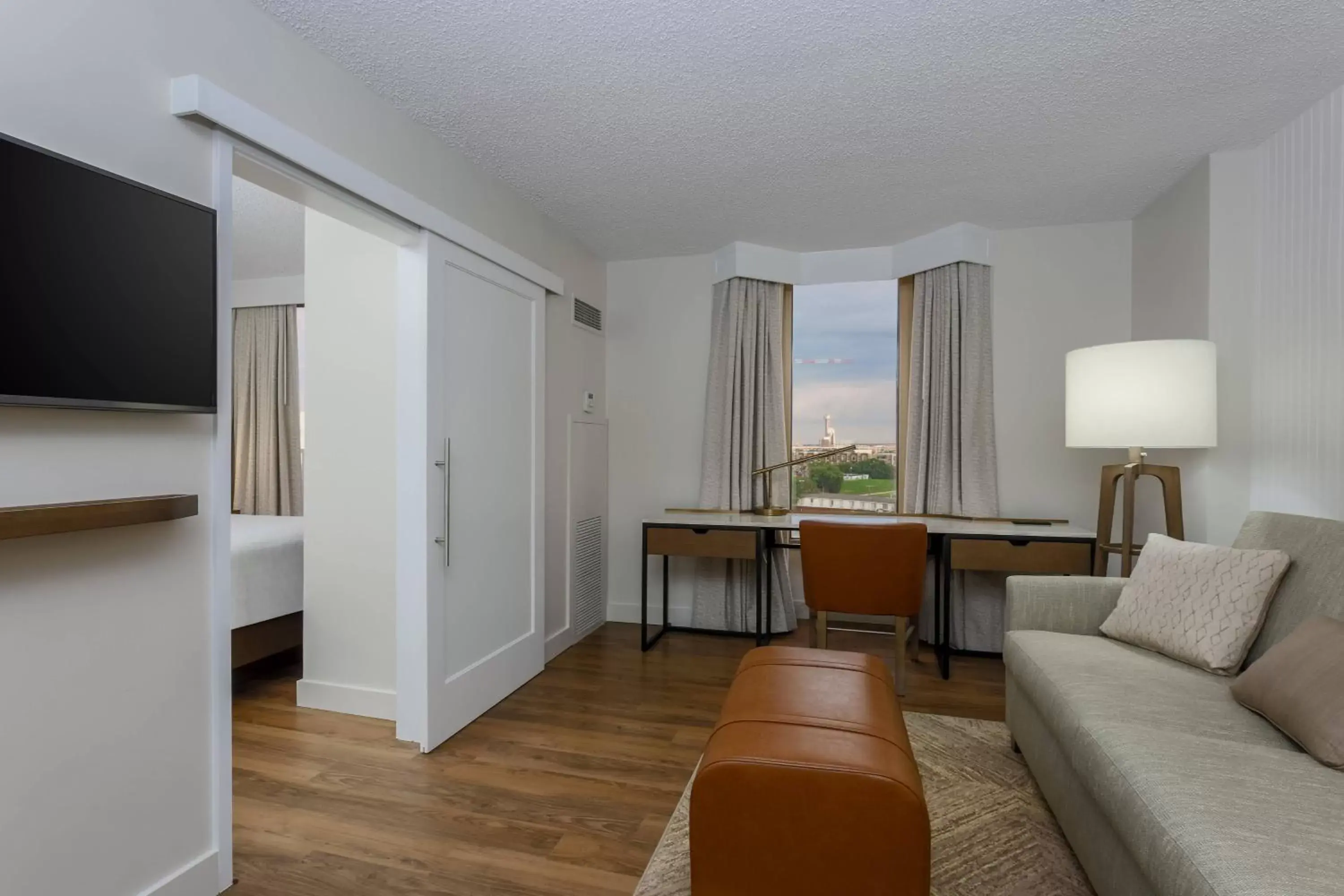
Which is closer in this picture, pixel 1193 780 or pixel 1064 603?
pixel 1193 780

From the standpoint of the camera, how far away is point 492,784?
2283 mm

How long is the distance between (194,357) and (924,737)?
270 cm

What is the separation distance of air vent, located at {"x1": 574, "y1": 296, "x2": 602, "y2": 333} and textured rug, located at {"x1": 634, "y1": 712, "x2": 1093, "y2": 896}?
276 cm

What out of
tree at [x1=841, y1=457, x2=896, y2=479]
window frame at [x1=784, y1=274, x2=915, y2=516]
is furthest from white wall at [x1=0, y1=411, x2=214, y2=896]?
tree at [x1=841, y1=457, x2=896, y2=479]

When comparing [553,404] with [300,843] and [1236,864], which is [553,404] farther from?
[1236,864]

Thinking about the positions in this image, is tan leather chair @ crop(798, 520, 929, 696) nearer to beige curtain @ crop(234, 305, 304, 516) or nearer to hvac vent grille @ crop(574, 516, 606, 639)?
hvac vent grille @ crop(574, 516, 606, 639)

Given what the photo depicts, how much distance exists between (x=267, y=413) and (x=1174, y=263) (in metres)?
6.05

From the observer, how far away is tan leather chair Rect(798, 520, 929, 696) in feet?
10.1

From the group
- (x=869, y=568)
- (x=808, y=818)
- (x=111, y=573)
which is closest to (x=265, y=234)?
(x=111, y=573)

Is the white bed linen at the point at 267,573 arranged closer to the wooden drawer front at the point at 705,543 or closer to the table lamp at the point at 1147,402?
the wooden drawer front at the point at 705,543

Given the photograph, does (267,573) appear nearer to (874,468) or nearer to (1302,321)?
(874,468)

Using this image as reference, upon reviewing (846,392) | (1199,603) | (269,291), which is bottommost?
(1199,603)

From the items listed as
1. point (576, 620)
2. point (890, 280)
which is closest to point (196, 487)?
point (576, 620)

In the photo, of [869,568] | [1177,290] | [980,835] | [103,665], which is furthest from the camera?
[1177,290]
